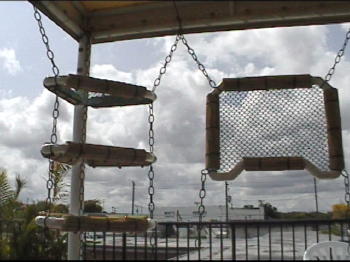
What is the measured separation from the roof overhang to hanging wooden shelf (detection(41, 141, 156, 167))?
137 cm

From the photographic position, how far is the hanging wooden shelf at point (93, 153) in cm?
399

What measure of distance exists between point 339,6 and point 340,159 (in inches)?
59.2

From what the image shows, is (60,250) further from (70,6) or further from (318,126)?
(318,126)

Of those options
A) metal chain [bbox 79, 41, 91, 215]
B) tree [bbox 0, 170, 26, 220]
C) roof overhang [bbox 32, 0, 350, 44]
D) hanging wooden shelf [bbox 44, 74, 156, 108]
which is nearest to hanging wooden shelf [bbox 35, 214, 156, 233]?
metal chain [bbox 79, 41, 91, 215]

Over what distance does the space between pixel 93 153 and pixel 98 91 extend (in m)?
0.71

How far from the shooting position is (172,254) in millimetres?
12422

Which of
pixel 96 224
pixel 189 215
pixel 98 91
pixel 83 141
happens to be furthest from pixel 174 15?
pixel 189 215

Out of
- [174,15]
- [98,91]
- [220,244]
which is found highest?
[174,15]

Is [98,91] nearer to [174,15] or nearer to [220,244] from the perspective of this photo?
[174,15]

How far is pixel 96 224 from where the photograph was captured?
399 cm

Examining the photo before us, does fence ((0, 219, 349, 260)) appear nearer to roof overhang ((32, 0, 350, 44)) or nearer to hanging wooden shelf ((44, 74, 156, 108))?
hanging wooden shelf ((44, 74, 156, 108))

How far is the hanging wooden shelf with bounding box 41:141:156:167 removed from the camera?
399 cm

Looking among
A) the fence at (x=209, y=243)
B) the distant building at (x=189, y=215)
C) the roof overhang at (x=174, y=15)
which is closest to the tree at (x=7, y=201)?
the fence at (x=209, y=243)

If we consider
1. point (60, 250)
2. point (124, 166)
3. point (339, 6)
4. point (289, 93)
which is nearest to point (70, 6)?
point (124, 166)
